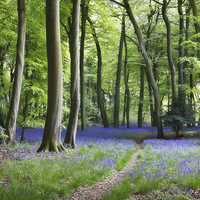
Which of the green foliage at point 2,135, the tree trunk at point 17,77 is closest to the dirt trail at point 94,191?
the green foliage at point 2,135

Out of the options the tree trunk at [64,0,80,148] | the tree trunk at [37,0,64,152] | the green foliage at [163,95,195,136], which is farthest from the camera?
the green foliage at [163,95,195,136]

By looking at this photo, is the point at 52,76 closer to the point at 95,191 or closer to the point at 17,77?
the point at 17,77

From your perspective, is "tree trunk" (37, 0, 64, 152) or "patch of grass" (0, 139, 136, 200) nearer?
"patch of grass" (0, 139, 136, 200)

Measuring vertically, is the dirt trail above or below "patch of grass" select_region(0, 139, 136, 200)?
below

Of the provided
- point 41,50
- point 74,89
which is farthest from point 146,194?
point 41,50

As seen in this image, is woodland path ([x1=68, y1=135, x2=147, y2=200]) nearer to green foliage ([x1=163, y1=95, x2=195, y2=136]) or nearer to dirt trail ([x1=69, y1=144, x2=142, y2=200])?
dirt trail ([x1=69, y1=144, x2=142, y2=200])

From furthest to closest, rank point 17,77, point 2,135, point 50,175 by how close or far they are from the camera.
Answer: point 17,77
point 2,135
point 50,175

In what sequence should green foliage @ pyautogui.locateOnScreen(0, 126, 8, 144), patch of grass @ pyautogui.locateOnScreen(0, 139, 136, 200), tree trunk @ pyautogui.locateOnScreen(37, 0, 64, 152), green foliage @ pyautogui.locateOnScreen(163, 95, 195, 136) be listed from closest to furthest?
patch of grass @ pyautogui.locateOnScreen(0, 139, 136, 200) < green foliage @ pyautogui.locateOnScreen(0, 126, 8, 144) < tree trunk @ pyautogui.locateOnScreen(37, 0, 64, 152) < green foliage @ pyautogui.locateOnScreen(163, 95, 195, 136)

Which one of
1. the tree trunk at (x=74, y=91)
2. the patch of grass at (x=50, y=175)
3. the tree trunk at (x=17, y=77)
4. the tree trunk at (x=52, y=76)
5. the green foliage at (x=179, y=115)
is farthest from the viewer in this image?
the green foliage at (x=179, y=115)

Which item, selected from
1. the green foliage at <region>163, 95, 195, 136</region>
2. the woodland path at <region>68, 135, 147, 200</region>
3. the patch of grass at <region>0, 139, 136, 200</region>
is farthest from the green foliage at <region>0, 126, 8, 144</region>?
the green foliage at <region>163, 95, 195, 136</region>

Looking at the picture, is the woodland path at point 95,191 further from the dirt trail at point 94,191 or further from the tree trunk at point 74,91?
the tree trunk at point 74,91

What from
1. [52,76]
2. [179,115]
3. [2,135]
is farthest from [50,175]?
[179,115]

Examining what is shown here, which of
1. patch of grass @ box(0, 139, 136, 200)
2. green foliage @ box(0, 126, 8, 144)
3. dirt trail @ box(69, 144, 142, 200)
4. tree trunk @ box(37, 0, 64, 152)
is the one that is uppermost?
tree trunk @ box(37, 0, 64, 152)

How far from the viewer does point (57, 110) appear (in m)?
7.31
